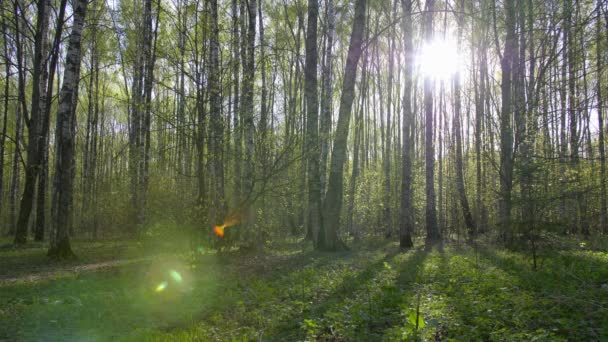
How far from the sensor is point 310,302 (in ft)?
17.7

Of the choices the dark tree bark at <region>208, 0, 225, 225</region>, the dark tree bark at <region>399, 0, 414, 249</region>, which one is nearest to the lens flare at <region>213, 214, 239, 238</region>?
the dark tree bark at <region>208, 0, 225, 225</region>

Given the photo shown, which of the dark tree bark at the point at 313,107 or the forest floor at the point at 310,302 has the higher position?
the dark tree bark at the point at 313,107

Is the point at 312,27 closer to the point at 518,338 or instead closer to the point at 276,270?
the point at 276,270

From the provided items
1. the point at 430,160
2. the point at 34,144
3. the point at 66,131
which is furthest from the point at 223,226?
the point at 430,160

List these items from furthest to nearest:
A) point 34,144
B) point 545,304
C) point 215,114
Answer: point 34,144
point 215,114
point 545,304

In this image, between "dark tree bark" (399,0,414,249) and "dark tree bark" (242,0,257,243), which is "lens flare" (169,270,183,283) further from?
"dark tree bark" (399,0,414,249)

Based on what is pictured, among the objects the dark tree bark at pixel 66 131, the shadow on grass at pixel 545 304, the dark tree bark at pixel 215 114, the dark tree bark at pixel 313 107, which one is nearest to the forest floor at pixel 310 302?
the shadow on grass at pixel 545 304

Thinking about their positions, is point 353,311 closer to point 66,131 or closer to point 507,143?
point 66,131

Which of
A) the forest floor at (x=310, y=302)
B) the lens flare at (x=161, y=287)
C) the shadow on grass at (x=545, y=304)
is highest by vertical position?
the shadow on grass at (x=545, y=304)

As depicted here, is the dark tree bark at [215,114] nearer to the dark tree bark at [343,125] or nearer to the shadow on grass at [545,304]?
the dark tree bark at [343,125]

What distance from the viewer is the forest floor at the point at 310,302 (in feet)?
12.3

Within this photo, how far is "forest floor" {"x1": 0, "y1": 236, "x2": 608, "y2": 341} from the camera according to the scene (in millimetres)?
3756

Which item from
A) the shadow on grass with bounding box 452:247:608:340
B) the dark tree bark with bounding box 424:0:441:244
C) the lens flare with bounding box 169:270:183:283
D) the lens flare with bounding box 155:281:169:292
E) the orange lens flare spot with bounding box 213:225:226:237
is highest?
the dark tree bark with bounding box 424:0:441:244

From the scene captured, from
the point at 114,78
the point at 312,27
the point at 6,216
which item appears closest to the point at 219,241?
the point at 312,27
